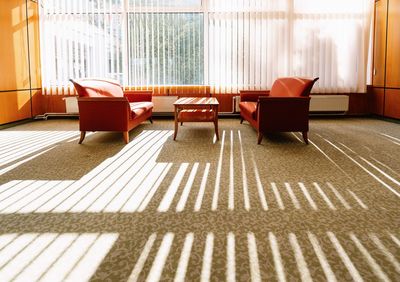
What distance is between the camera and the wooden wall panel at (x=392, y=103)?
7230 millimetres

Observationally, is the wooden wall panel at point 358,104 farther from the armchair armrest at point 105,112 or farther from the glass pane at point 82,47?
the armchair armrest at point 105,112

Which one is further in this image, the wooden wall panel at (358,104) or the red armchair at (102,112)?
the wooden wall panel at (358,104)

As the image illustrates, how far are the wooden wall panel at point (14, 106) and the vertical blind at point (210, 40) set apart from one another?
0.75 metres

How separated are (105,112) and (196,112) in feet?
5.26

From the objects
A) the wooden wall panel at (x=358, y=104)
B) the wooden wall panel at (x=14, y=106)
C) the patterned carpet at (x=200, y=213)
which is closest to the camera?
the patterned carpet at (x=200, y=213)

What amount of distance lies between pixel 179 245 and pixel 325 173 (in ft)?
6.46

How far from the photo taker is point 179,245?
2.05m

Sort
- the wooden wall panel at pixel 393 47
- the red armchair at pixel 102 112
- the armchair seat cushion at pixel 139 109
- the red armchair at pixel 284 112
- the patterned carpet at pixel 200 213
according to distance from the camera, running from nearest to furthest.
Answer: the patterned carpet at pixel 200 213 < the red armchair at pixel 284 112 < the red armchair at pixel 102 112 < the armchair seat cushion at pixel 139 109 < the wooden wall panel at pixel 393 47

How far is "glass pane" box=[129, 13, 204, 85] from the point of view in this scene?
314 inches

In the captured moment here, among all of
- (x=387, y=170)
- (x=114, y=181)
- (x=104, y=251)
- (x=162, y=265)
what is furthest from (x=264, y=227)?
(x=387, y=170)

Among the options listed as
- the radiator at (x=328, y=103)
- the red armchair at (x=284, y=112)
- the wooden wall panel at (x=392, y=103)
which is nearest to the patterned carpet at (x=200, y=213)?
the red armchair at (x=284, y=112)

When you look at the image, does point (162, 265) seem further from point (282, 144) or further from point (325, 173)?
point (282, 144)

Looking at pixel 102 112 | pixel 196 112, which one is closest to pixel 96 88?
pixel 102 112

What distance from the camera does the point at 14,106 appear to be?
23.2ft
